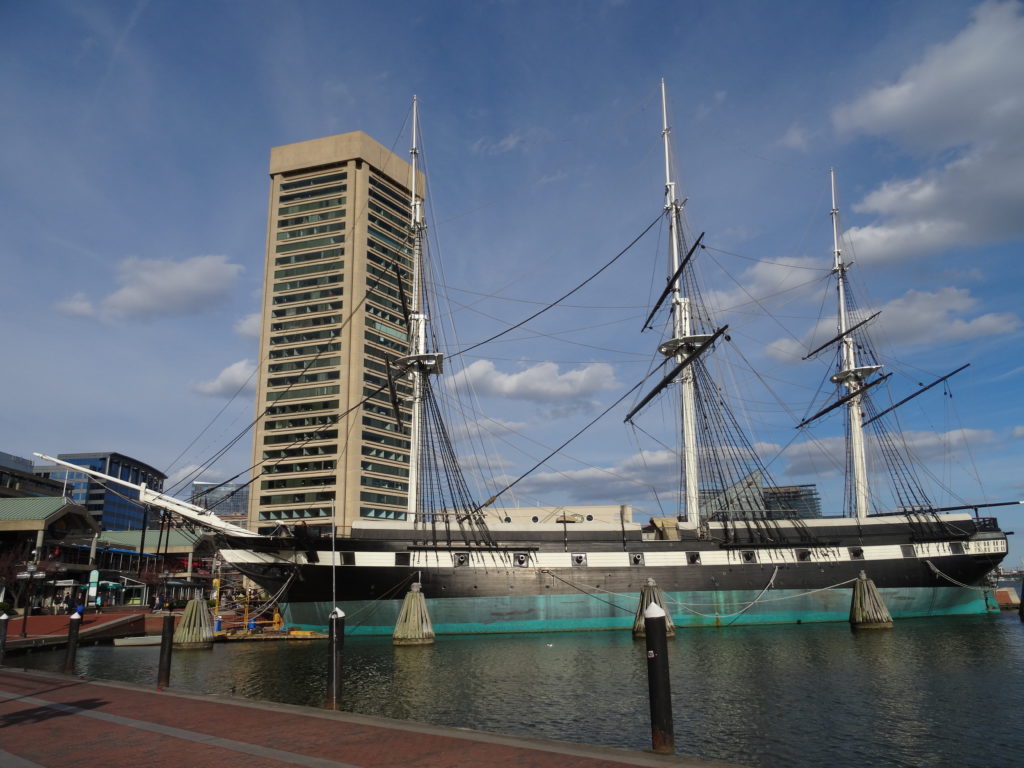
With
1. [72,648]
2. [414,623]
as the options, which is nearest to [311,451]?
[414,623]

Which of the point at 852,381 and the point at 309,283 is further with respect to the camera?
the point at 309,283

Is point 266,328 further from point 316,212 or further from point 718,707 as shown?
point 718,707

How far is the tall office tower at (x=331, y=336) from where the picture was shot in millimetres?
96688

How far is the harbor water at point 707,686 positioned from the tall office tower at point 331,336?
64.1m

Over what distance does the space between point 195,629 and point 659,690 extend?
1153 inches

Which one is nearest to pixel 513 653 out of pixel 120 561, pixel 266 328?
pixel 120 561

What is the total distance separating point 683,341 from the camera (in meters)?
47.2

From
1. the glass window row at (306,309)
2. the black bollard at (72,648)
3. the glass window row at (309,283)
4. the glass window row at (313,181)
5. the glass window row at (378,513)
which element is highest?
the glass window row at (313,181)

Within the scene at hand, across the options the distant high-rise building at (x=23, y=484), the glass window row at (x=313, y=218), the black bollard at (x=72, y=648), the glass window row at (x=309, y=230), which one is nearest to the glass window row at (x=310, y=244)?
the glass window row at (x=309, y=230)

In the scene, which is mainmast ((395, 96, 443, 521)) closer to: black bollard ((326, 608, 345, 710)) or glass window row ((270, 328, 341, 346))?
black bollard ((326, 608, 345, 710))

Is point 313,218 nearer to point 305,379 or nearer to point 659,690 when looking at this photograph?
point 305,379

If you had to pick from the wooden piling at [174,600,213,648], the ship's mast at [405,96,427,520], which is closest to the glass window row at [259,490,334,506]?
the ship's mast at [405,96,427,520]

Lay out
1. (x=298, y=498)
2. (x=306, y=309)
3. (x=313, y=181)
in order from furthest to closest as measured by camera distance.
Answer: (x=313, y=181) < (x=306, y=309) < (x=298, y=498)

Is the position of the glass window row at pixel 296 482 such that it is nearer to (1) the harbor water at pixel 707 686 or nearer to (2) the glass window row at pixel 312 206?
(2) the glass window row at pixel 312 206
